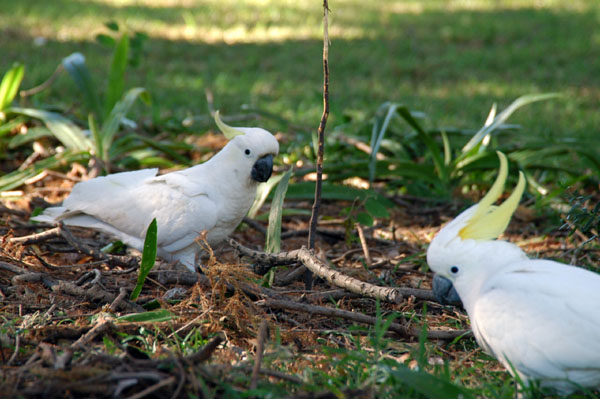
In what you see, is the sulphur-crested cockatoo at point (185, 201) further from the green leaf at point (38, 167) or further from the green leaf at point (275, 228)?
the green leaf at point (38, 167)

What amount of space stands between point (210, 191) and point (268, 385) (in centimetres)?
129

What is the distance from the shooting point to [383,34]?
7.78m

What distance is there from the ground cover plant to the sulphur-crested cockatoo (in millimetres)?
147

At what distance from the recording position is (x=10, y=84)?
A: 4.11 m

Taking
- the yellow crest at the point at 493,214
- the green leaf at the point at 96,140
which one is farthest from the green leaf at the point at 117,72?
the yellow crest at the point at 493,214

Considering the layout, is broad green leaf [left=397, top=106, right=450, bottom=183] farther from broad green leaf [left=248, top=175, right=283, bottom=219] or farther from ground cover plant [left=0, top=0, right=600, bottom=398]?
broad green leaf [left=248, top=175, right=283, bottom=219]

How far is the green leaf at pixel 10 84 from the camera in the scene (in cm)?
405

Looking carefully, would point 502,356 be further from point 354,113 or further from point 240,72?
point 240,72

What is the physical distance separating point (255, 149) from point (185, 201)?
1.23 ft

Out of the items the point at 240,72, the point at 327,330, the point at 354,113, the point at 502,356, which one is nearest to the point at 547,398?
the point at 502,356

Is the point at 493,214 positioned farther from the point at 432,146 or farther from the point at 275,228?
the point at 432,146

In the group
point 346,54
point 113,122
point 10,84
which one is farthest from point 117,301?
point 346,54

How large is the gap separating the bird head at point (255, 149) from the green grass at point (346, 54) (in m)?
1.46

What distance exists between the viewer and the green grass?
5.50 m
